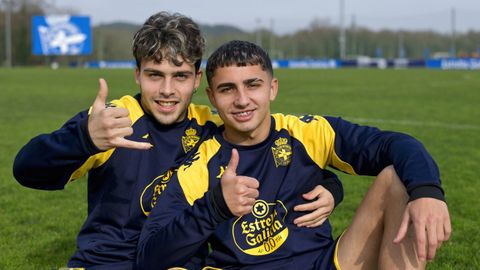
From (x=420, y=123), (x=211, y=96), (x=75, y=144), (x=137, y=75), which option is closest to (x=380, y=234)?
(x=211, y=96)

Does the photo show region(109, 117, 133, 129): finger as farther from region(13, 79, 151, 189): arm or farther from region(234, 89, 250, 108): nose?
region(234, 89, 250, 108): nose

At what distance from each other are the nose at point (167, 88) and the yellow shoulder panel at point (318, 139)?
21.8 inches

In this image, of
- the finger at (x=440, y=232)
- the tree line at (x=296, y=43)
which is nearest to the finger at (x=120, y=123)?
the finger at (x=440, y=232)

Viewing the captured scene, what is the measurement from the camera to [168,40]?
301 centimetres

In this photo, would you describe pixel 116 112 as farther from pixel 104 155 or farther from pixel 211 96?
pixel 211 96

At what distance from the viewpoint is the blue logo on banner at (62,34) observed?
1973 inches

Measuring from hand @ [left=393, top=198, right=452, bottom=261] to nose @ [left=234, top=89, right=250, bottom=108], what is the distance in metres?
0.90

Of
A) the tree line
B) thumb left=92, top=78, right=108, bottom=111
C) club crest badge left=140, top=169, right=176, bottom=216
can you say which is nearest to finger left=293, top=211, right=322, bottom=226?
club crest badge left=140, top=169, right=176, bottom=216

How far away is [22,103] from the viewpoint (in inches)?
652

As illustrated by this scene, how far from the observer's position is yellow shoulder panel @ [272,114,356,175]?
2.88 metres

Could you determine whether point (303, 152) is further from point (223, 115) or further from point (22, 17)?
point (22, 17)

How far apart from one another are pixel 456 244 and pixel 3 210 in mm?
4014

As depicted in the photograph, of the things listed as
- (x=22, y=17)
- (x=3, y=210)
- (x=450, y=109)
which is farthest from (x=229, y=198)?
(x=22, y=17)

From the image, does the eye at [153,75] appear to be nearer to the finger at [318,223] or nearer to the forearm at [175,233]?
the forearm at [175,233]
